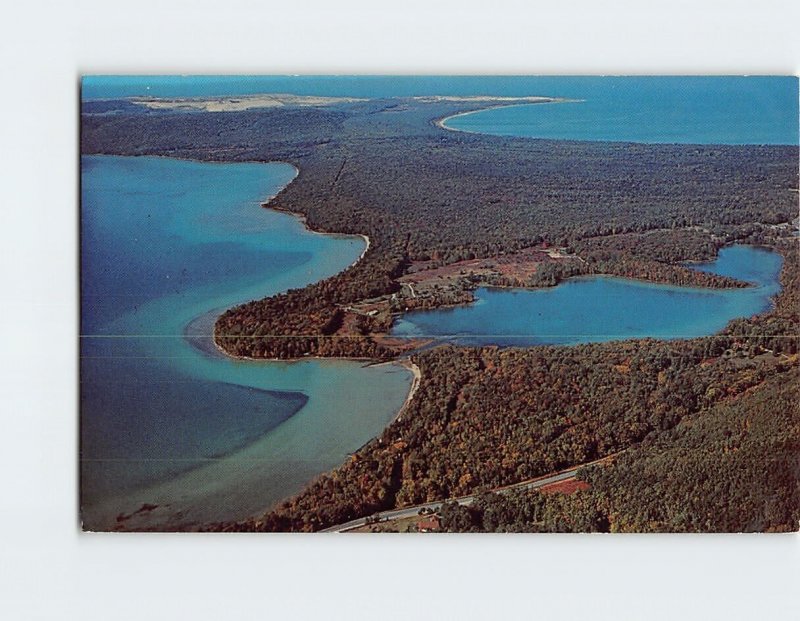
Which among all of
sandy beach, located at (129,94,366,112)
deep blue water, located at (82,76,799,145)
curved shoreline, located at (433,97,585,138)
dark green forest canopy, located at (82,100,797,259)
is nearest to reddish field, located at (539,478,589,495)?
dark green forest canopy, located at (82,100,797,259)

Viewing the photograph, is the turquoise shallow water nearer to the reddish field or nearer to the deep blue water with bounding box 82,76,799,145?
the deep blue water with bounding box 82,76,799,145

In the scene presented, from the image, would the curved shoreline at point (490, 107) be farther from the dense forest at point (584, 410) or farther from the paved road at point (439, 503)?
the paved road at point (439, 503)

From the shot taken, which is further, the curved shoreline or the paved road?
the curved shoreline

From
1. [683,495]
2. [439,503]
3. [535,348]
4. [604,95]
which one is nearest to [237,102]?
[604,95]

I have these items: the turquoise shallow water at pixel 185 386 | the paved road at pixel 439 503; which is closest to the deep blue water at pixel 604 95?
the turquoise shallow water at pixel 185 386

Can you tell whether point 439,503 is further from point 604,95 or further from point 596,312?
point 604,95
